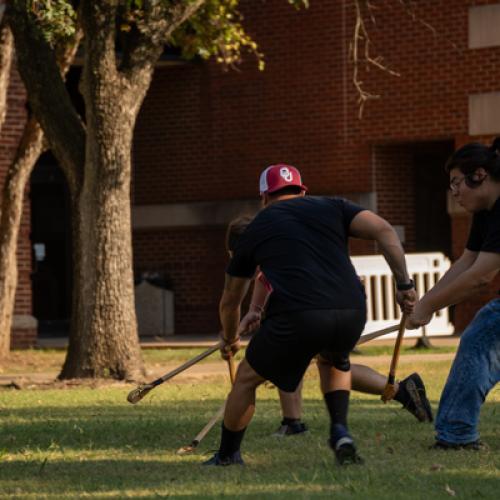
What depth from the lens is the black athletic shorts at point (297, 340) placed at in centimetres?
789

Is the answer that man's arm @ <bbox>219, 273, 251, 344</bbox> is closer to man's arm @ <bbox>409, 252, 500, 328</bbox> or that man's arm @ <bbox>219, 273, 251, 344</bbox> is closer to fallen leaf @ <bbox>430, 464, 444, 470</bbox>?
man's arm @ <bbox>409, 252, 500, 328</bbox>

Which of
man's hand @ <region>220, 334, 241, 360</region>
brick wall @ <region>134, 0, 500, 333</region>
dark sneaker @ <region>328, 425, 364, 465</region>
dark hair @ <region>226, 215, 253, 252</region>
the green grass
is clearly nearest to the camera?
dark sneaker @ <region>328, 425, 364, 465</region>

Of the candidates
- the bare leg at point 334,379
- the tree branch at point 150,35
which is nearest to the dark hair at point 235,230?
the bare leg at point 334,379

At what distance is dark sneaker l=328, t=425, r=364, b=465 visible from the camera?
26.6 ft

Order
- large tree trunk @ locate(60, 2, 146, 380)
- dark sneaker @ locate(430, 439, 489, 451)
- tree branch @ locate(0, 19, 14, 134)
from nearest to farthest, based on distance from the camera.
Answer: dark sneaker @ locate(430, 439, 489, 451), large tree trunk @ locate(60, 2, 146, 380), tree branch @ locate(0, 19, 14, 134)

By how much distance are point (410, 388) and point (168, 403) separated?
3421mm

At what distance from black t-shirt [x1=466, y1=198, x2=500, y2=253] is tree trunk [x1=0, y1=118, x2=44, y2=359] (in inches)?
461

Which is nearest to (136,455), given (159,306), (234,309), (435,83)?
(234,309)

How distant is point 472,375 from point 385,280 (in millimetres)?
10789

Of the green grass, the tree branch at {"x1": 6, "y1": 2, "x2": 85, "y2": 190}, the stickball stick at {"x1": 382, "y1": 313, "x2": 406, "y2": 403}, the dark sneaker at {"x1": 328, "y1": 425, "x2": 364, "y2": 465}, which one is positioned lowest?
the green grass

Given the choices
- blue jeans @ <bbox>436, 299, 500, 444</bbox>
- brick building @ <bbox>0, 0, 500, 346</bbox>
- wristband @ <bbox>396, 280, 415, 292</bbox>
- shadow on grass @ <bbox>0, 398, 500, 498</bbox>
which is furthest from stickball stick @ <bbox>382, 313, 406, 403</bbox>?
brick building @ <bbox>0, 0, 500, 346</bbox>

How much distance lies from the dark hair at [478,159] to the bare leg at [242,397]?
1.71 metres

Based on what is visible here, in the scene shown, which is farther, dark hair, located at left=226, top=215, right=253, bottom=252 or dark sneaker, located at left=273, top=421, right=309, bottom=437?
dark sneaker, located at left=273, top=421, right=309, bottom=437

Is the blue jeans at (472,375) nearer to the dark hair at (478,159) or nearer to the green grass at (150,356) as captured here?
the dark hair at (478,159)
